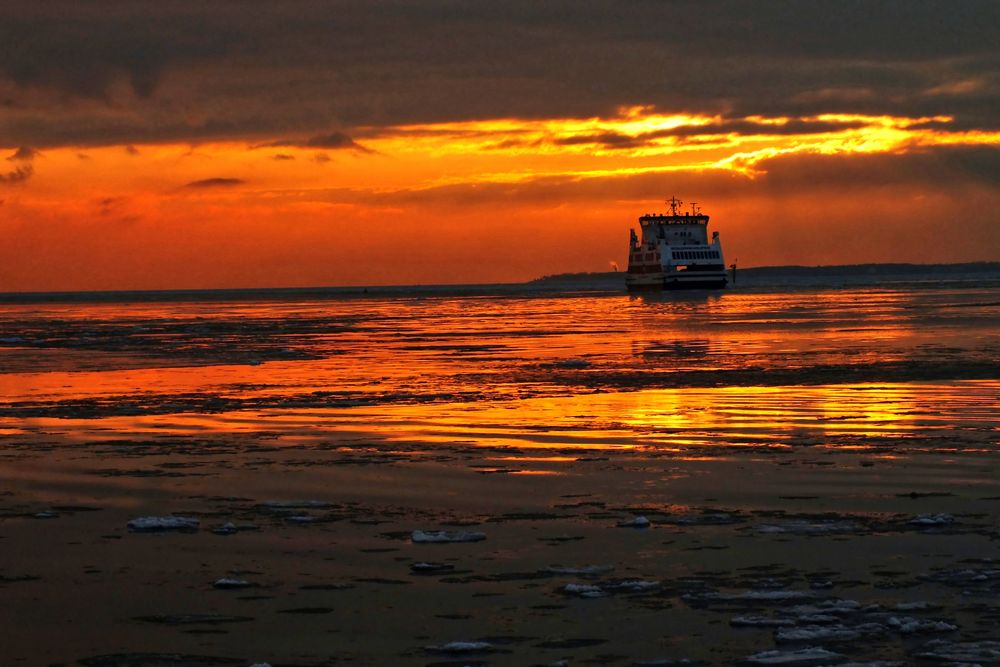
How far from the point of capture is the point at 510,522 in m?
9.66

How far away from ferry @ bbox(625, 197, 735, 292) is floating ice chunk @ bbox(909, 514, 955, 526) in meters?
102

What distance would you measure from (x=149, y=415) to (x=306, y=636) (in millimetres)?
11372

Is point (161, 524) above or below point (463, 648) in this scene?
above

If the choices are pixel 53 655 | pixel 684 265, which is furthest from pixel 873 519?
pixel 684 265

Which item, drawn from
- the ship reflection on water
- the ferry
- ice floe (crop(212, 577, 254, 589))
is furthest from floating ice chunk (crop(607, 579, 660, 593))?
the ferry

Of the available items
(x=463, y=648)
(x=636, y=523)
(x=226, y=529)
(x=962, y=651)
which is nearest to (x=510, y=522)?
(x=636, y=523)

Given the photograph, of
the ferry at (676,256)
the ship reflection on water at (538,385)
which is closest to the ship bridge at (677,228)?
the ferry at (676,256)

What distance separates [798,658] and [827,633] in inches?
16.8

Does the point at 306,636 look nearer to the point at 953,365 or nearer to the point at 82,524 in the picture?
the point at 82,524

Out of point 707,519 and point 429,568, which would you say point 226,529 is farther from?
point 707,519

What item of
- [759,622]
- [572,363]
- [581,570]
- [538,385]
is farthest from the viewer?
[572,363]

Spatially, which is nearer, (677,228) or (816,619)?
(816,619)

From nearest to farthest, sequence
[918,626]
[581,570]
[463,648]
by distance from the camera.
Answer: [463,648] → [918,626] → [581,570]

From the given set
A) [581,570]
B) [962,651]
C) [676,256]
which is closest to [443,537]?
[581,570]
